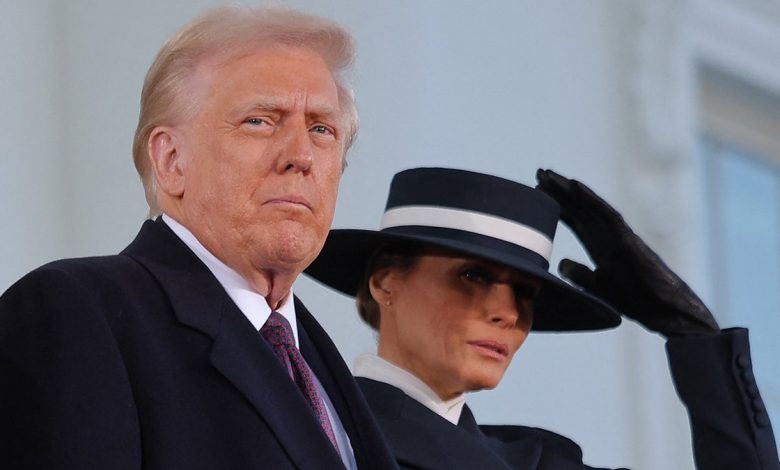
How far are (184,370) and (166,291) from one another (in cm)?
11

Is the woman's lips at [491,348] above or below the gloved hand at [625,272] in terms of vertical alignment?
below

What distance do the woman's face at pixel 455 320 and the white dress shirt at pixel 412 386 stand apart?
1 cm

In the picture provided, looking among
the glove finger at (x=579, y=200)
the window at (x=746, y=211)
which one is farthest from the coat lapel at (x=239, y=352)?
the window at (x=746, y=211)

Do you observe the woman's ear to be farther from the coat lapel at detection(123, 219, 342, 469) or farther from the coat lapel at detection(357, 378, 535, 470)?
the coat lapel at detection(123, 219, 342, 469)

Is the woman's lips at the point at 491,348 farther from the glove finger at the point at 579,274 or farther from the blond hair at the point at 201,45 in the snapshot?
the blond hair at the point at 201,45

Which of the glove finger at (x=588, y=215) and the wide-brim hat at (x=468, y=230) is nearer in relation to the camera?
the wide-brim hat at (x=468, y=230)

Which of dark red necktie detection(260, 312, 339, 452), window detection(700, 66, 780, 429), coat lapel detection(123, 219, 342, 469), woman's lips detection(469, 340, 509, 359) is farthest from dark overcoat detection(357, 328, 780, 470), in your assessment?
window detection(700, 66, 780, 429)

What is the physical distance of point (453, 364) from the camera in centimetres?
246

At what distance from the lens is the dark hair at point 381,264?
256 centimetres

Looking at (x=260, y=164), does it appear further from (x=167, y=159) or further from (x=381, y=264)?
(x=381, y=264)

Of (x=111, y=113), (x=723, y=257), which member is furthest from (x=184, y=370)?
(x=723, y=257)

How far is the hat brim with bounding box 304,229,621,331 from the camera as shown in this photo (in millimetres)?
2479

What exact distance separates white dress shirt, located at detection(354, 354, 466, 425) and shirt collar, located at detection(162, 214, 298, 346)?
590mm

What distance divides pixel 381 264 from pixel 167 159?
0.69 meters
